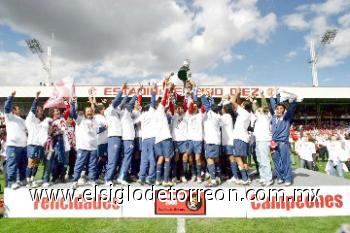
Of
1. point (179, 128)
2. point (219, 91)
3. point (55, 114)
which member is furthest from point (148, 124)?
point (219, 91)

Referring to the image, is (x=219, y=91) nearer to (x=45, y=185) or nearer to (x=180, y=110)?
(x=180, y=110)

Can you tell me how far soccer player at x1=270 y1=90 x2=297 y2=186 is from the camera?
7340 mm

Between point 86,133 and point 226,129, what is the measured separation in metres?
3.25

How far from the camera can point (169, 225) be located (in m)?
6.23

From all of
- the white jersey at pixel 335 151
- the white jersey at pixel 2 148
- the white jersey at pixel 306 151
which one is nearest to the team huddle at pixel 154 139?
the white jersey at pixel 2 148

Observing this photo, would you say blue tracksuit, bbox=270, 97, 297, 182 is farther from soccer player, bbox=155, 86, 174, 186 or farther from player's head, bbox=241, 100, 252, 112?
soccer player, bbox=155, 86, 174, 186

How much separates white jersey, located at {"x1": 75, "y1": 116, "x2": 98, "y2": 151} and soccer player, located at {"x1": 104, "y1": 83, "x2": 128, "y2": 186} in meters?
0.35

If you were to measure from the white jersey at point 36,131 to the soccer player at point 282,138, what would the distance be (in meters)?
5.22

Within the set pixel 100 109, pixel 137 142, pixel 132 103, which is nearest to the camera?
pixel 132 103

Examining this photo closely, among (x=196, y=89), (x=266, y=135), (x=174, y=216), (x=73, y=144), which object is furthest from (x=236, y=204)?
(x=73, y=144)

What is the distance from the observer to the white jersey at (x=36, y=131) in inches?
296

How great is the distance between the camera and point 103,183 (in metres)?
7.70

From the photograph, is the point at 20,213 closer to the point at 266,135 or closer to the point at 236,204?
the point at 236,204

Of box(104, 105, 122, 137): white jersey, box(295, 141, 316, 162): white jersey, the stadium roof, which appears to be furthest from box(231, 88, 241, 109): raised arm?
the stadium roof
